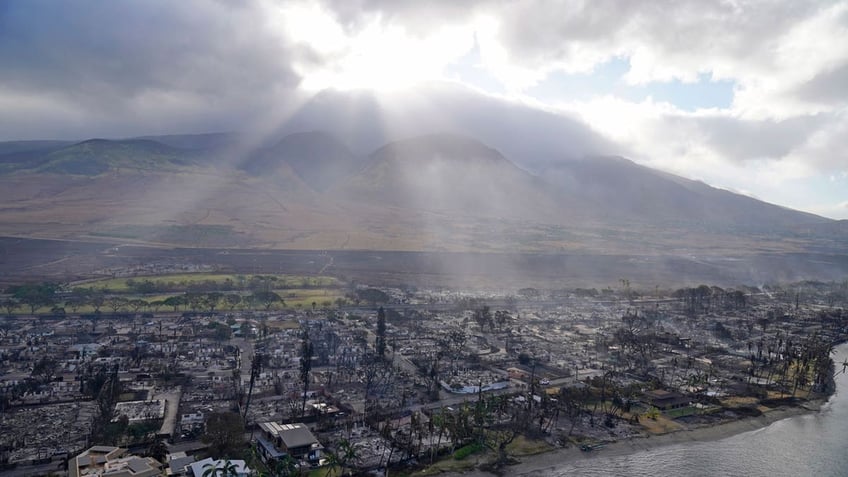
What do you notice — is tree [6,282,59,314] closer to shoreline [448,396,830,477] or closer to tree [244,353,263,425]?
tree [244,353,263,425]

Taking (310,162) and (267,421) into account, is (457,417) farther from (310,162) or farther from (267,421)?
(310,162)

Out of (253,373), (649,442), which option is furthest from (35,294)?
(649,442)

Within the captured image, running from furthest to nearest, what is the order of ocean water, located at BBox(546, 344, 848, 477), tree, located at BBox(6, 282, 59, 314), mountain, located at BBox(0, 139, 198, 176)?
1. mountain, located at BBox(0, 139, 198, 176)
2. tree, located at BBox(6, 282, 59, 314)
3. ocean water, located at BBox(546, 344, 848, 477)

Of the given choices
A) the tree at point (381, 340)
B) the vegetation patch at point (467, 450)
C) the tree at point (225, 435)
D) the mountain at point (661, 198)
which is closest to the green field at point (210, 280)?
the tree at point (381, 340)

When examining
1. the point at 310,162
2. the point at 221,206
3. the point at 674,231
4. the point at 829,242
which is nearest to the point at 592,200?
the point at 674,231

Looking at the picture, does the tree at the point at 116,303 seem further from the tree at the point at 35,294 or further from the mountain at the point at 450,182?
the mountain at the point at 450,182

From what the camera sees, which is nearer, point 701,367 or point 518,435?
point 518,435

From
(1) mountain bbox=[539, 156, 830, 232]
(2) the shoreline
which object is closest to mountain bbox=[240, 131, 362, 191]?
(1) mountain bbox=[539, 156, 830, 232]
